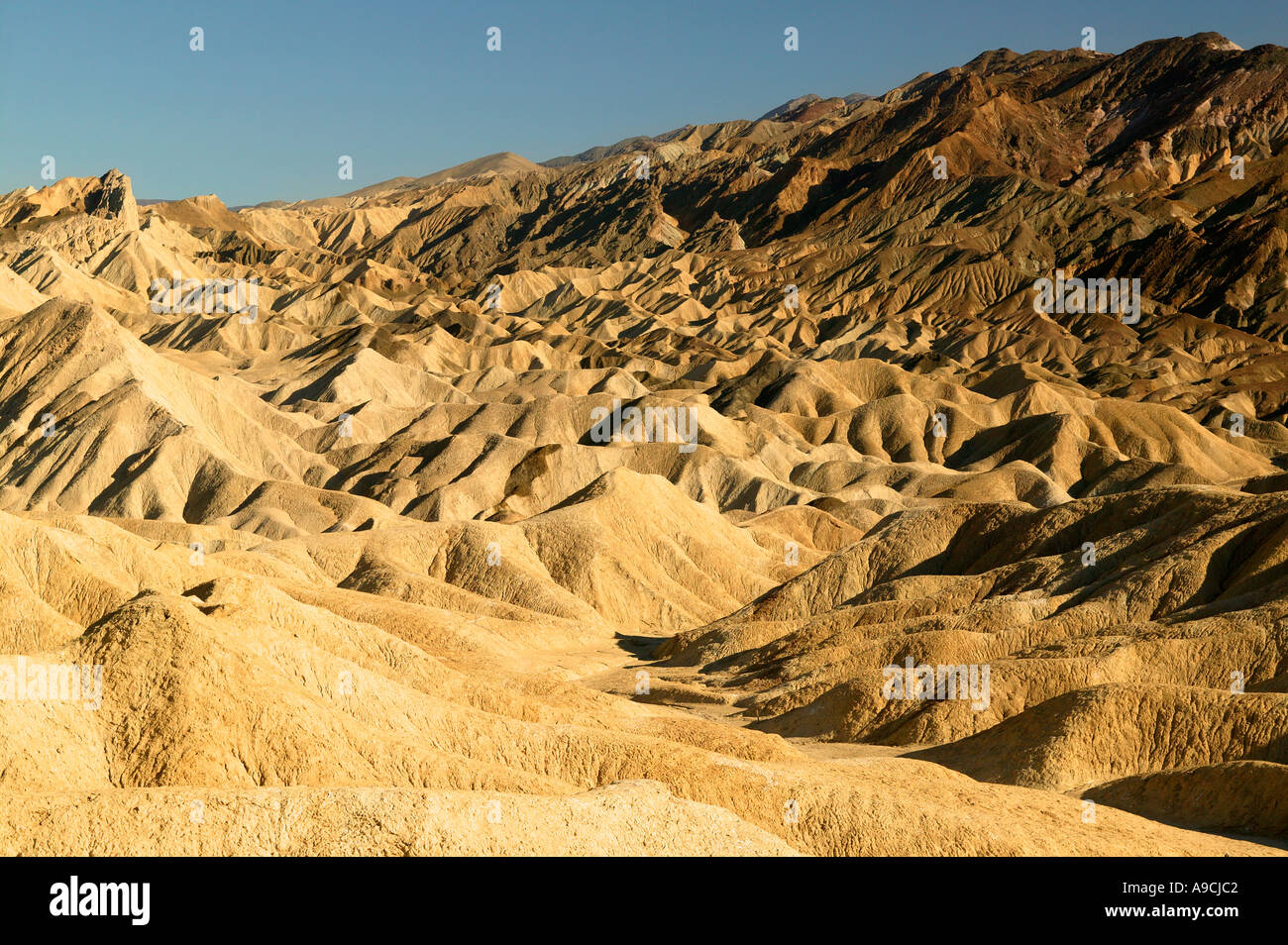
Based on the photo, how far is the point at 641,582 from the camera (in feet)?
229

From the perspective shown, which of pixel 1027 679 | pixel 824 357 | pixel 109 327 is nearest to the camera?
pixel 1027 679

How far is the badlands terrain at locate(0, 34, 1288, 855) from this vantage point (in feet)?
79.8

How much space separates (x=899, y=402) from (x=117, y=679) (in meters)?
98.0

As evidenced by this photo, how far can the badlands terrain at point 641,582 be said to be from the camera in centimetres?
2433

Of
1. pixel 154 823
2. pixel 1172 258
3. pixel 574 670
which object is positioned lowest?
pixel 574 670

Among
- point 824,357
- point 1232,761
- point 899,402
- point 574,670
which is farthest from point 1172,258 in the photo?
point 1232,761

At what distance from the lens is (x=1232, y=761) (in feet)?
105

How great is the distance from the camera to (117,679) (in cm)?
2467

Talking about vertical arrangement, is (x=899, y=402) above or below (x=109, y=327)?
below

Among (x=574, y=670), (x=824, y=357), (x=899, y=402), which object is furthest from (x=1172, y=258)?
(x=574, y=670)

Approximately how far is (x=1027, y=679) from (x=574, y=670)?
1798 cm

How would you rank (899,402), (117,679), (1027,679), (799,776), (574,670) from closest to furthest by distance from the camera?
(117,679) → (799,776) → (1027,679) → (574,670) → (899,402)
